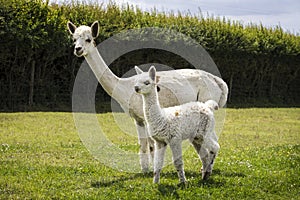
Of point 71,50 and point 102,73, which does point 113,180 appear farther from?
point 71,50

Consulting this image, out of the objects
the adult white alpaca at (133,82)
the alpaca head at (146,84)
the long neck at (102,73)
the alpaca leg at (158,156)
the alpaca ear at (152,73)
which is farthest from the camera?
the long neck at (102,73)

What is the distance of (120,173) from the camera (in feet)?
31.5

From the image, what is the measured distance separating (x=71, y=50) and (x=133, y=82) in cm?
1061

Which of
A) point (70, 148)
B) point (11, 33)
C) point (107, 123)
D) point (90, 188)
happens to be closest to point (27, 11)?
point (11, 33)

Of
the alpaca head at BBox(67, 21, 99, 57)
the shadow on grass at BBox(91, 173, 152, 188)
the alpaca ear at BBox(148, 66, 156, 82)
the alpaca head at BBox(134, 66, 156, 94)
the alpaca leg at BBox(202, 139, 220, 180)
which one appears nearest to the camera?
the alpaca head at BBox(134, 66, 156, 94)

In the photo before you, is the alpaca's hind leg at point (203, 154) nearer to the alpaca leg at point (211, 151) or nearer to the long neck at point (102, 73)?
the alpaca leg at point (211, 151)

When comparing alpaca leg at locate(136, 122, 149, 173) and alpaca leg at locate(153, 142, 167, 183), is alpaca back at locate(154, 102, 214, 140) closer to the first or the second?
alpaca leg at locate(153, 142, 167, 183)

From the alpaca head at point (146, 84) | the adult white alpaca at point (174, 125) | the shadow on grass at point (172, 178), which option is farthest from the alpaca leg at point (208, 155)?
the alpaca head at point (146, 84)

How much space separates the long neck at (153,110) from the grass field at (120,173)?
96 cm

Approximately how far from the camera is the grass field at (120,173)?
785cm

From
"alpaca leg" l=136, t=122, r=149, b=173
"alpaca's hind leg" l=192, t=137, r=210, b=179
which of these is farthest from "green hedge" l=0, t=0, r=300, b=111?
"alpaca's hind leg" l=192, t=137, r=210, b=179

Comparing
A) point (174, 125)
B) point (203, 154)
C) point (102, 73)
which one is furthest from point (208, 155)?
point (102, 73)

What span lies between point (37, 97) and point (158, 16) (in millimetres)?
6666

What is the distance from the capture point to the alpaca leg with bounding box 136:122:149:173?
956 cm
